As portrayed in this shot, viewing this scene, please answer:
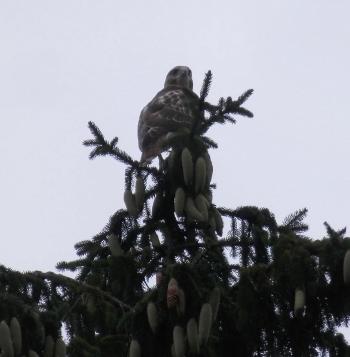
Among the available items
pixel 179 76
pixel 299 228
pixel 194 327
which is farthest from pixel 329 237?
pixel 179 76

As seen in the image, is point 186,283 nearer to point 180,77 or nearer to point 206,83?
point 206,83

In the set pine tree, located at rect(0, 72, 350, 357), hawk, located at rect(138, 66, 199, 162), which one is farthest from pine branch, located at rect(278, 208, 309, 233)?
hawk, located at rect(138, 66, 199, 162)

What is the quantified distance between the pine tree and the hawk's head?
4532mm

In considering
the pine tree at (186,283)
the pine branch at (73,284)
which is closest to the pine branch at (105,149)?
the pine tree at (186,283)

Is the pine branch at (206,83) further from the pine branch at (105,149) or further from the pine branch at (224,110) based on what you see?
the pine branch at (105,149)

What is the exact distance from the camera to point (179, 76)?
10.4m

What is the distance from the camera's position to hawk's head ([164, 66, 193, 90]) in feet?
33.9

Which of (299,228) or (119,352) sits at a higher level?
(299,228)

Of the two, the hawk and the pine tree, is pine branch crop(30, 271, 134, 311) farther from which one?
the hawk

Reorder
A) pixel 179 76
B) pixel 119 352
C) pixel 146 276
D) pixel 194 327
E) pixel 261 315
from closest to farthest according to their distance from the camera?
1. pixel 194 327
2. pixel 261 315
3. pixel 119 352
4. pixel 146 276
5. pixel 179 76

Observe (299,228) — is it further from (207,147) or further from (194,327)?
(194,327)

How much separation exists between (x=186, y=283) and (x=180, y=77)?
6.18m

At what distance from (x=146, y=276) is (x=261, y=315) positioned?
1.02 meters

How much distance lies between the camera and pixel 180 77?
1038 centimetres
